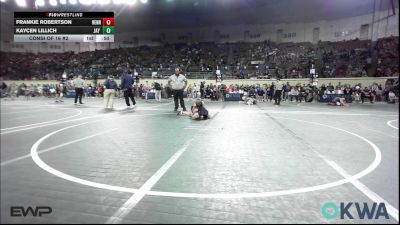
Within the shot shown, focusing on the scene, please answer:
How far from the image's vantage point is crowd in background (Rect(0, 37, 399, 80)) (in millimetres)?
27484

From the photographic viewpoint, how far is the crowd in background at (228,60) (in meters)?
27.5

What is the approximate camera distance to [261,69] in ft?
101

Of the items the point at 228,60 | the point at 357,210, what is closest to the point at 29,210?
the point at 357,210

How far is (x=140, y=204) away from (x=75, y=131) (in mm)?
5405

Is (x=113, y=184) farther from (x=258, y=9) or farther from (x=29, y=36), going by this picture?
(x=258, y=9)

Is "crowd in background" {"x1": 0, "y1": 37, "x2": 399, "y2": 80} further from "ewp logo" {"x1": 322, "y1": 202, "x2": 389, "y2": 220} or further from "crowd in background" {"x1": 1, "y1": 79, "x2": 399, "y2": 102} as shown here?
"ewp logo" {"x1": 322, "y1": 202, "x2": 389, "y2": 220}

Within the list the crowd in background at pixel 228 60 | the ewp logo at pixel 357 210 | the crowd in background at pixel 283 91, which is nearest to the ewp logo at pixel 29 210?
the ewp logo at pixel 357 210

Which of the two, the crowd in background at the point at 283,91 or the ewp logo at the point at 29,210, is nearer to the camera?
the ewp logo at the point at 29,210
